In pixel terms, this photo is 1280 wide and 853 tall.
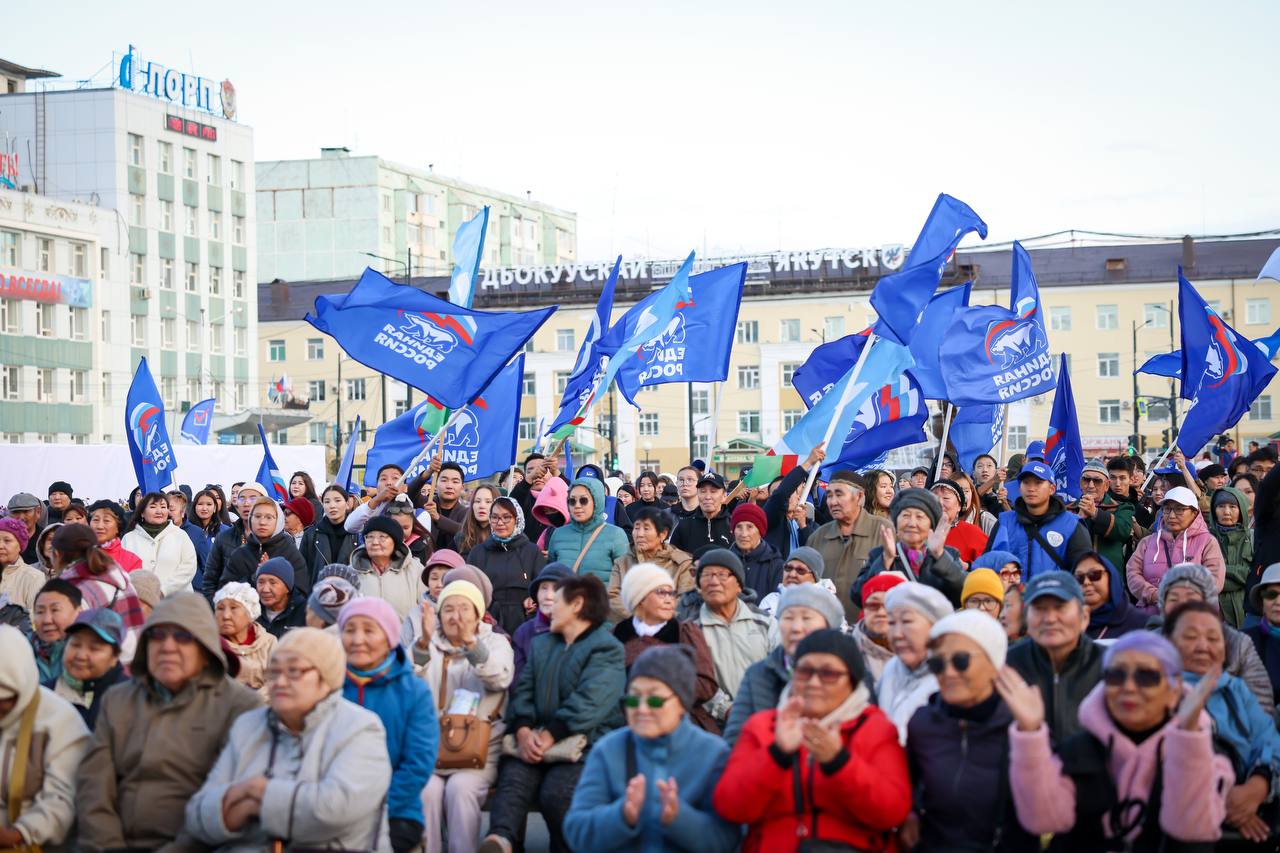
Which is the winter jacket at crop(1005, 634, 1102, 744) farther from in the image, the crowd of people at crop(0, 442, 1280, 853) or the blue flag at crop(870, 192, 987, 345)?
the blue flag at crop(870, 192, 987, 345)

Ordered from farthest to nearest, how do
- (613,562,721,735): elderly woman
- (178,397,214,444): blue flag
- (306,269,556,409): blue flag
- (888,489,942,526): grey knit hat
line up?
(178,397,214,444): blue flag
(306,269,556,409): blue flag
(888,489,942,526): grey knit hat
(613,562,721,735): elderly woman

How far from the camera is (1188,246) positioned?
71.8 metres

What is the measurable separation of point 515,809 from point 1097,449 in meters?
65.5

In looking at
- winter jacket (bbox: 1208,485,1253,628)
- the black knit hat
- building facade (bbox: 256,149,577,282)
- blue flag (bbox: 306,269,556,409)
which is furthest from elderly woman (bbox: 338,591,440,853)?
building facade (bbox: 256,149,577,282)

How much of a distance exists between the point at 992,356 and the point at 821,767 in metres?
9.52

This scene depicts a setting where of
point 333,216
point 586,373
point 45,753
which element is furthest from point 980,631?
point 333,216

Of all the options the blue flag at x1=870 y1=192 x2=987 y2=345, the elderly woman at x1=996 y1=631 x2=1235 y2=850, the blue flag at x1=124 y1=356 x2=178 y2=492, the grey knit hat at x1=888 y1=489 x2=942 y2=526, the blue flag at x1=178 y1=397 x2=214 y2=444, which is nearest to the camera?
the elderly woman at x1=996 y1=631 x2=1235 y2=850

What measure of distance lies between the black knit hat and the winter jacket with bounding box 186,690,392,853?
1.70 meters

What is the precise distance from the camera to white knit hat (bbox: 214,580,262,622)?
27.7ft

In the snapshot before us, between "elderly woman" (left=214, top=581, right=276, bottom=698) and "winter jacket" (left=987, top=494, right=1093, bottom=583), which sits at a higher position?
"winter jacket" (left=987, top=494, right=1093, bottom=583)

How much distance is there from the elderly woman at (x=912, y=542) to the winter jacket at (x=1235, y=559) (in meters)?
2.94

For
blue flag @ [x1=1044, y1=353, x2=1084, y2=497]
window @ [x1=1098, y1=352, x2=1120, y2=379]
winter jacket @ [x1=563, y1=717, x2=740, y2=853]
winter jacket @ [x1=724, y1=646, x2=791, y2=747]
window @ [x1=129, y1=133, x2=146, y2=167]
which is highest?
window @ [x1=129, y1=133, x2=146, y2=167]

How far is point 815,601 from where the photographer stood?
648 centimetres

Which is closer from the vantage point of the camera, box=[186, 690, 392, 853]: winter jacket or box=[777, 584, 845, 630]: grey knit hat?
box=[186, 690, 392, 853]: winter jacket
